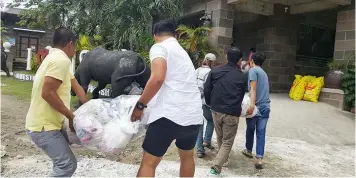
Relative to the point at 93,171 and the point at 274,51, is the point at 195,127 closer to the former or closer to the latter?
the point at 93,171

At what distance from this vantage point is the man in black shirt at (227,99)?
13.8 feet

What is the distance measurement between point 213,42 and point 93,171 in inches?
269

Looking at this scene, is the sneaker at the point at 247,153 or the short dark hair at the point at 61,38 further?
the sneaker at the point at 247,153

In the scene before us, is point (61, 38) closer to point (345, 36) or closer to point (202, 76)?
point (202, 76)

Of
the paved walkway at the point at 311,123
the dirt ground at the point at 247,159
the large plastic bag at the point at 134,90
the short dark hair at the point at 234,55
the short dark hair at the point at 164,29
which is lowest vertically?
the dirt ground at the point at 247,159

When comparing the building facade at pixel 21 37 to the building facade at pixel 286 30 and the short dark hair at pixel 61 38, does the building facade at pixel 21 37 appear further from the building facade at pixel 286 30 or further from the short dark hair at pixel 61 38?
the short dark hair at pixel 61 38

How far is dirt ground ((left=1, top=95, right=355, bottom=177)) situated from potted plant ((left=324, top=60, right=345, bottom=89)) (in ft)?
5.03

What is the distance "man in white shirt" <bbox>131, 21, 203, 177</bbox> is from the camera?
2.76m

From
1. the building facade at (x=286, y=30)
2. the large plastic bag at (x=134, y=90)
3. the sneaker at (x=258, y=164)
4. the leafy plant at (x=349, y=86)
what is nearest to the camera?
the sneaker at (x=258, y=164)

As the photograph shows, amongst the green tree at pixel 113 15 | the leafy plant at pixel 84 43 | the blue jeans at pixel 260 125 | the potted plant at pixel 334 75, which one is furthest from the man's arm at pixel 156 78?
the leafy plant at pixel 84 43

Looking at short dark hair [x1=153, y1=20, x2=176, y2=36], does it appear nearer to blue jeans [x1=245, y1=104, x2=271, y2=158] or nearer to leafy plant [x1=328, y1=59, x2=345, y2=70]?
blue jeans [x1=245, y1=104, x2=271, y2=158]

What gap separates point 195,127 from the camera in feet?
9.61

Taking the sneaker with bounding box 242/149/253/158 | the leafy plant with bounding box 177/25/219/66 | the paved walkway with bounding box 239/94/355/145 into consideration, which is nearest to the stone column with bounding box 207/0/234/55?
the leafy plant with bounding box 177/25/219/66

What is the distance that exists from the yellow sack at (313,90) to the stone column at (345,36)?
0.80 metres
